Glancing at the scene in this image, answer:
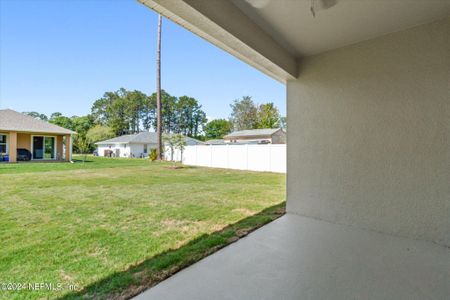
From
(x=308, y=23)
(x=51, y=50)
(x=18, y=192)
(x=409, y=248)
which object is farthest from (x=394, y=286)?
(x=51, y=50)


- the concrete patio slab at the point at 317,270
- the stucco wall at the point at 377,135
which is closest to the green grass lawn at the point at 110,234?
the concrete patio slab at the point at 317,270

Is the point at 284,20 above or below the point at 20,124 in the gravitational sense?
below

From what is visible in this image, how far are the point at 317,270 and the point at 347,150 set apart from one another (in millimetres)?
1754

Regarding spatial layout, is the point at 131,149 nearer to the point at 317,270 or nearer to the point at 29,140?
the point at 29,140

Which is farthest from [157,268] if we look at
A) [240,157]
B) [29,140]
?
[29,140]

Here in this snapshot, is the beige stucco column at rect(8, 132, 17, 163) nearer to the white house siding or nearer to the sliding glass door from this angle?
the sliding glass door

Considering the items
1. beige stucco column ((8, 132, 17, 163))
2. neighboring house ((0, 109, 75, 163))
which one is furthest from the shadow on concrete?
beige stucco column ((8, 132, 17, 163))

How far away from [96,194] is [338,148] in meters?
5.24

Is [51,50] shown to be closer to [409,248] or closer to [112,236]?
[112,236]

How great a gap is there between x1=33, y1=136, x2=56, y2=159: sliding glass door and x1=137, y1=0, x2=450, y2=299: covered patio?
1716cm

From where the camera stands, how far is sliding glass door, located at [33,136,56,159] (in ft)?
48.5

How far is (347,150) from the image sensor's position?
3094 millimetres

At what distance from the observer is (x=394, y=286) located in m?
1.71

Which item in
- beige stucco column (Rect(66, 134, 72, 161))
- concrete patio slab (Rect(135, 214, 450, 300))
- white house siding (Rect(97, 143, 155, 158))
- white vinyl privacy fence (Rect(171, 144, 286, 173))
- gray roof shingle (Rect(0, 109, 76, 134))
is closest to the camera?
concrete patio slab (Rect(135, 214, 450, 300))
